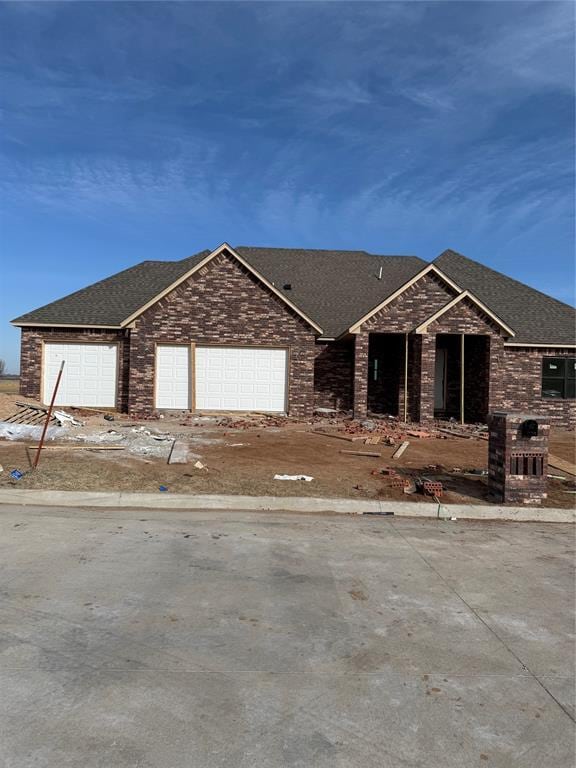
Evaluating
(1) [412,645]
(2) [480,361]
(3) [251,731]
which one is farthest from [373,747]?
(2) [480,361]

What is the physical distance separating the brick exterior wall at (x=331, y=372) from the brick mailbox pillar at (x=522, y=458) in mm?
13487

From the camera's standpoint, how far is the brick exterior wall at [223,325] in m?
20.5

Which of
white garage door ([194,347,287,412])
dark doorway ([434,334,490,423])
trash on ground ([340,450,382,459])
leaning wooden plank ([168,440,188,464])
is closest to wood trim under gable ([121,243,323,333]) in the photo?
white garage door ([194,347,287,412])

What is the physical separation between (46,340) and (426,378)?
47.4ft

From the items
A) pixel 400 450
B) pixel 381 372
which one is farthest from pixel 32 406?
pixel 381 372

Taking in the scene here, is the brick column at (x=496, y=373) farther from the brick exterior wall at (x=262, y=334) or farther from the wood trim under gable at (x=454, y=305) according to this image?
the wood trim under gable at (x=454, y=305)

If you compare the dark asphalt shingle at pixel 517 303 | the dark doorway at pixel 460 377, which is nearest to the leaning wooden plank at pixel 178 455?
the dark doorway at pixel 460 377

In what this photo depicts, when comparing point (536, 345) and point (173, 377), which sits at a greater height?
point (536, 345)

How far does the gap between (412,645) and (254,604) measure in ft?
4.57

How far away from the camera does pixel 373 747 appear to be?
2.98 m

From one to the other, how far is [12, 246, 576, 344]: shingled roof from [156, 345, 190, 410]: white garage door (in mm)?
2225

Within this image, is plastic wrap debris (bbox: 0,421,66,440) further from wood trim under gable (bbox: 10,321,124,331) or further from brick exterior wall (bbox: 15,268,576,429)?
wood trim under gable (bbox: 10,321,124,331)

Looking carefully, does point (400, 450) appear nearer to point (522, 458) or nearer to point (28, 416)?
point (522, 458)

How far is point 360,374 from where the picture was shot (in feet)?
68.3
